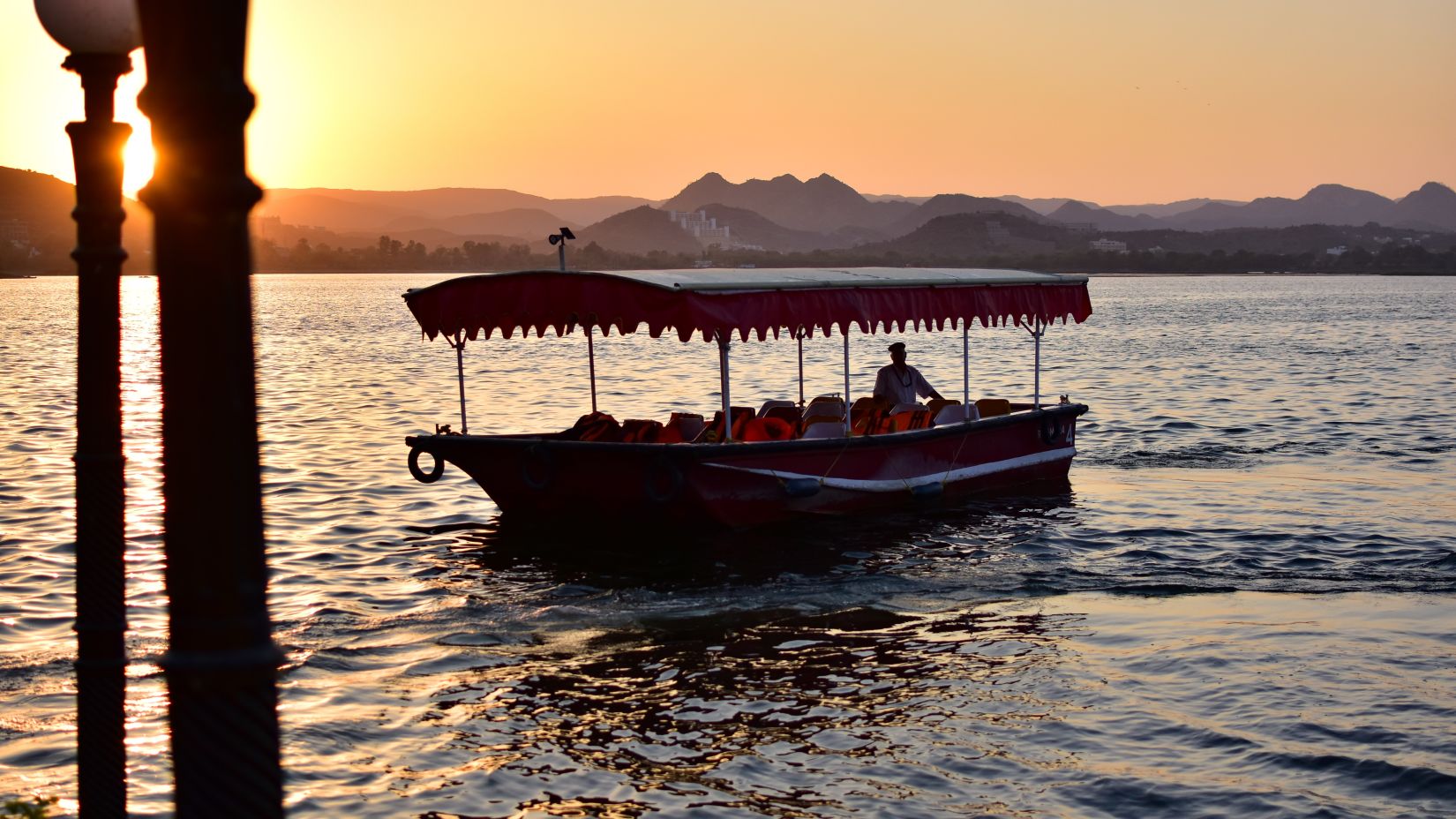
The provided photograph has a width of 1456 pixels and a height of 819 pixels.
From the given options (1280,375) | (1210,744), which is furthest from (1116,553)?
(1280,375)

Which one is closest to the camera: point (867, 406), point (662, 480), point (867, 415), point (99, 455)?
point (99, 455)

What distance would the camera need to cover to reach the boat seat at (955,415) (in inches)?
736

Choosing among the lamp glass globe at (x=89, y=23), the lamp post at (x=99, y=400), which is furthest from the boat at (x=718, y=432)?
the lamp glass globe at (x=89, y=23)

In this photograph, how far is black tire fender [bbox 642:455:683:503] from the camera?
14.8 meters

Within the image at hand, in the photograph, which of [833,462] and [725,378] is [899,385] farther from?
[725,378]

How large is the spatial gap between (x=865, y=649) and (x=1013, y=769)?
279 centimetres

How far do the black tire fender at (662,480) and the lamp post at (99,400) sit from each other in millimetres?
9467

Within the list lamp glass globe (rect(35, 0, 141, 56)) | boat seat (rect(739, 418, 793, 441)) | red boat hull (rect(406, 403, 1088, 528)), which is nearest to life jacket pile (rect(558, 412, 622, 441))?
red boat hull (rect(406, 403, 1088, 528))

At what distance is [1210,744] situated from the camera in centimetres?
973

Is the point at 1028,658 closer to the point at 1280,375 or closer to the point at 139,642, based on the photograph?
the point at 139,642

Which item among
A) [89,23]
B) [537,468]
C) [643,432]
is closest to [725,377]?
[643,432]

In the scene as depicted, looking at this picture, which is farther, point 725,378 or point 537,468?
point 725,378

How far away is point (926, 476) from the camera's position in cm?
1792

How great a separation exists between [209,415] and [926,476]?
15.5 meters
